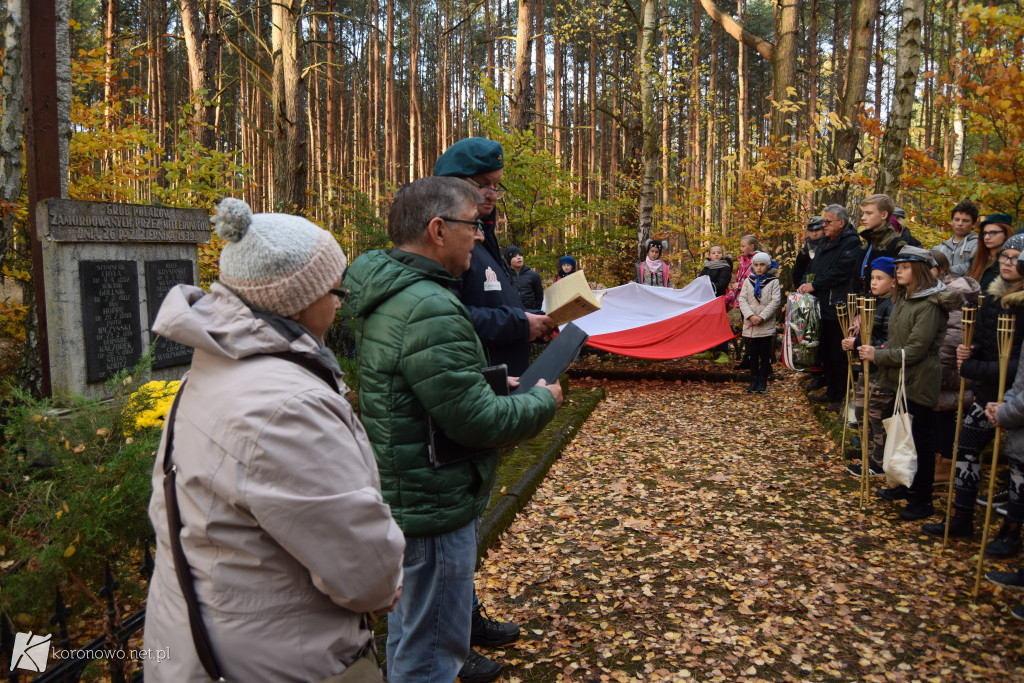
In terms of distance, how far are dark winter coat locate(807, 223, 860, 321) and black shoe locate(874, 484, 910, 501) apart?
2448 millimetres

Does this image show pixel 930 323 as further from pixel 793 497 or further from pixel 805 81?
pixel 805 81

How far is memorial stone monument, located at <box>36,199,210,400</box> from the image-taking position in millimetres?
5156

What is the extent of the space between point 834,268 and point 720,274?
3767 millimetres

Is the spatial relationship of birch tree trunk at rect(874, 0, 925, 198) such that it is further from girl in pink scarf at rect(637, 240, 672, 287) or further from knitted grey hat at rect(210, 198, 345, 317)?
knitted grey hat at rect(210, 198, 345, 317)

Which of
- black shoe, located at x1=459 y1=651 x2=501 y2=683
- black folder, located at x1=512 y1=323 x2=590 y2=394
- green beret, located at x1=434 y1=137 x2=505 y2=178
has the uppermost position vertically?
green beret, located at x1=434 y1=137 x2=505 y2=178

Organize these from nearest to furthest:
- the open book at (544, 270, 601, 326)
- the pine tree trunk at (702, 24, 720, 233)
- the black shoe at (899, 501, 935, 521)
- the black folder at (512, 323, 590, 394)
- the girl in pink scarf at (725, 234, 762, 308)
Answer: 1. the black folder at (512, 323, 590, 394)
2. the open book at (544, 270, 601, 326)
3. the black shoe at (899, 501, 935, 521)
4. the girl in pink scarf at (725, 234, 762, 308)
5. the pine tree trunk at (702, 24, 720, 233)

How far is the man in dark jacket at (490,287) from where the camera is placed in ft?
9.27

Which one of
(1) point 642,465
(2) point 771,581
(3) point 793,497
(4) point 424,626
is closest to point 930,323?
(3) point 793,497

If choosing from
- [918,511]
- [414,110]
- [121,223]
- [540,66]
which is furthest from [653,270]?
[414,110]

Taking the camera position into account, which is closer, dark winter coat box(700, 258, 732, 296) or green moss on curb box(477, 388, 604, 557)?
green moss on curb box(477, 388, 604, 557)

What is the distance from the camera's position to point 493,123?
1067 cm

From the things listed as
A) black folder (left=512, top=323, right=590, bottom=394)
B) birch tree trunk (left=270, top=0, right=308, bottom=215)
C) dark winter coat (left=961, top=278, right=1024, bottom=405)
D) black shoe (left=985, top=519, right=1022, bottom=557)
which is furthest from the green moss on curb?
birch tree trunk (left=270, top=0, right=308, bottom=215)

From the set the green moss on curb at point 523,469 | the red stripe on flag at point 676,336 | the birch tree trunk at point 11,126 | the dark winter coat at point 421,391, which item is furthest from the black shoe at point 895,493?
the birch tree trunk at point 11,126

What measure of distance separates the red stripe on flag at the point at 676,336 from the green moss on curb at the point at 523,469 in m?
1.86
